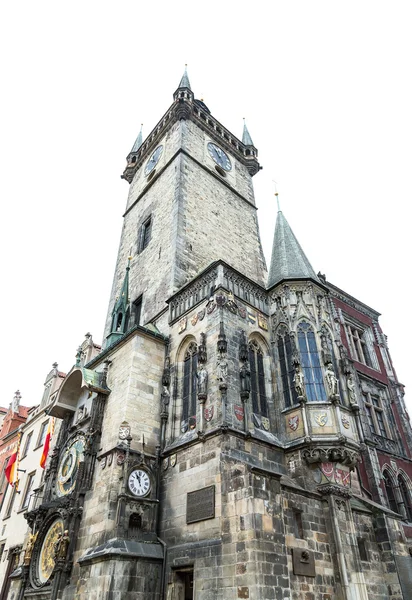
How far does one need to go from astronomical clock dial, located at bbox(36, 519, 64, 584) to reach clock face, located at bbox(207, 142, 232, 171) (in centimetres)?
2085

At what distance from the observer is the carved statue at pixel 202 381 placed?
13109mm

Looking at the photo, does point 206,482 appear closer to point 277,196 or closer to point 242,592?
point 242,592

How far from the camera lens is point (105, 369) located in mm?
16312

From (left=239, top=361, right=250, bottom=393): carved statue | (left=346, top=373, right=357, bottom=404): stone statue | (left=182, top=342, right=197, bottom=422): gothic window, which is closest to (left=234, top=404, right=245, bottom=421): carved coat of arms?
(left=239, top=361, right=250, bottom=393): carved statue

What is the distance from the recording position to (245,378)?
43.8 ft

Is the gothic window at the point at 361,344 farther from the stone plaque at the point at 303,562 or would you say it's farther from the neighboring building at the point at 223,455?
the stone plaque at the point at 303,562

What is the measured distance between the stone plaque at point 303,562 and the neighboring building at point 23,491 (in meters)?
11.8

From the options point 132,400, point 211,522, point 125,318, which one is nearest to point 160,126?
point 125,318

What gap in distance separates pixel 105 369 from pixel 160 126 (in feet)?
60.9

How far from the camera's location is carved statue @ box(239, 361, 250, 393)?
43.0ft

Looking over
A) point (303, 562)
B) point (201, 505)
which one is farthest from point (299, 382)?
point (303, 562)

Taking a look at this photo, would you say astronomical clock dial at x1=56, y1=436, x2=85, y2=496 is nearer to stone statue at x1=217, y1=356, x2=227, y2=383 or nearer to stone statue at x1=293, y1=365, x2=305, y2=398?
stone statue at x1=217, y1=356, x2=227, y2=383

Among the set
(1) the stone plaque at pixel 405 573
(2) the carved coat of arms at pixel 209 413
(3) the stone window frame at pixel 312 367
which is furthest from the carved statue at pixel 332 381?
(1) the stone plaque at pixel 405 573

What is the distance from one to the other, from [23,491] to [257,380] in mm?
16566
